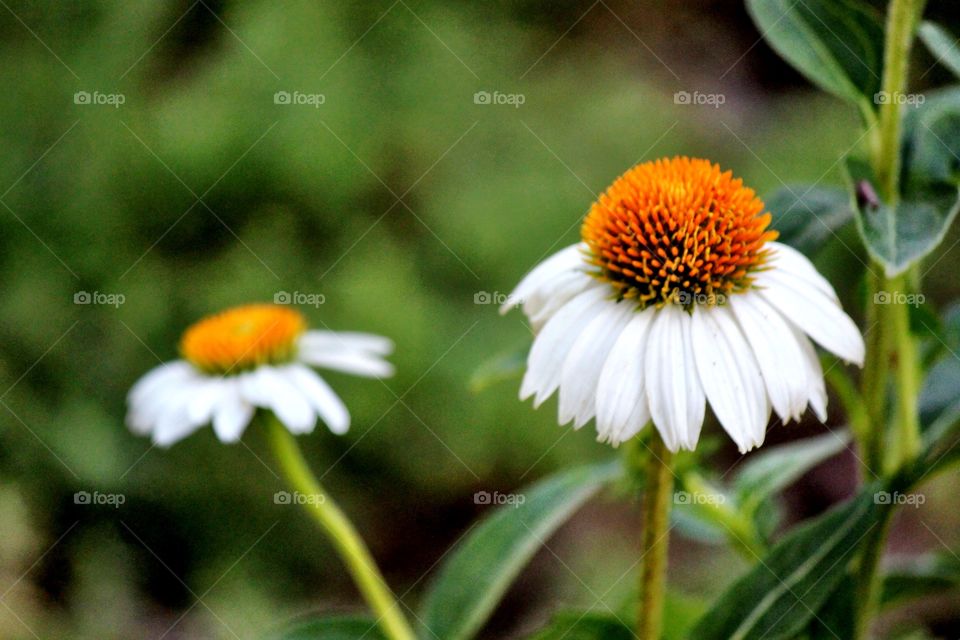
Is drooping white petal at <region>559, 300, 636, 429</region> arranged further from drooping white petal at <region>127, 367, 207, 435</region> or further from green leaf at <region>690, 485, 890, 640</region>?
drooping white petal at <region>127, 367, 207, 435</region>

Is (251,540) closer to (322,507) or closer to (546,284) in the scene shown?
(322,507)

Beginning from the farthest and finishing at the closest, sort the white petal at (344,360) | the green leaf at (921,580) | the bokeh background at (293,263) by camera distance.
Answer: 1. the bokeh background at (293,263)
2. the white petal at (344,360)
3. the green leaf at (921,580)

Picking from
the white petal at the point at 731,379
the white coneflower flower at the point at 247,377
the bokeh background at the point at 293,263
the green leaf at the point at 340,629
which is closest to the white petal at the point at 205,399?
the white coneflower flower at the point at 247,377

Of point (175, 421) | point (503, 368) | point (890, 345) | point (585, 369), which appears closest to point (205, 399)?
point (175, 421)

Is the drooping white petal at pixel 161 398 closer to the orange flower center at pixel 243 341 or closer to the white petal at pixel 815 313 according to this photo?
the orange flower center at pixel 243 341

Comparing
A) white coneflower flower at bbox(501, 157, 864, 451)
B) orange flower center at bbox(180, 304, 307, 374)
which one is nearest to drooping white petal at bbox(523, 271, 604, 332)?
white coneflower flower at bbox(501, 157, 864, 451)

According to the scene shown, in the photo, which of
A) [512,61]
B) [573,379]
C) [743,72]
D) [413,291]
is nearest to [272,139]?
[413,291]

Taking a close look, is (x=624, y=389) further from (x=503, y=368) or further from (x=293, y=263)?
(x=293, y=263)
